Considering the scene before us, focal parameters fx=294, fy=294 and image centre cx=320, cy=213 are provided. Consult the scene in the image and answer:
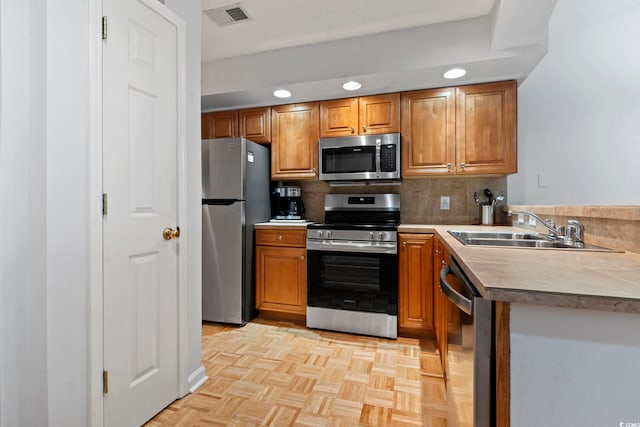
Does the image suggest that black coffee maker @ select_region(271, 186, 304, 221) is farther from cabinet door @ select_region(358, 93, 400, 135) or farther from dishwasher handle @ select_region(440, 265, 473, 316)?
dishwasher handle @ select_region(440, 265, 473, 316)

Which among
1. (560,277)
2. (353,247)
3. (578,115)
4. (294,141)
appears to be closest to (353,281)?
(353,247)

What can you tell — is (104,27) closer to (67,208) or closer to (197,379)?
(67,208)

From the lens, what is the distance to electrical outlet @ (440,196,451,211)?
2.86 meters

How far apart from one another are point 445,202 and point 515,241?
1.20 m

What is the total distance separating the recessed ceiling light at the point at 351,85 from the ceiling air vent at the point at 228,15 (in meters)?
0.90

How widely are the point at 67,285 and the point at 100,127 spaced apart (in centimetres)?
63

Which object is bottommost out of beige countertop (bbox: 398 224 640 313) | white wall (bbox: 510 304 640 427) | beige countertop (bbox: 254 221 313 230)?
white wall (bbox: 510 304 640 427)

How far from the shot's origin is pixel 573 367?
2.03ft

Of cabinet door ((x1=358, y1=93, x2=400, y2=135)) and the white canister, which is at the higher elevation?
cabinet door ((x1=358, y1=93, x2=400, y2=135))

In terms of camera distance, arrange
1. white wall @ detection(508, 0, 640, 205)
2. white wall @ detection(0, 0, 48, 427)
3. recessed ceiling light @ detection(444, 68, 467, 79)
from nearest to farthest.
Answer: white wall @ detection(0, 0, 48, 427) < recessed ceiling light @ detection(444, 68, 467, 79) < white wall @ detection(508, 0, 640, 205)

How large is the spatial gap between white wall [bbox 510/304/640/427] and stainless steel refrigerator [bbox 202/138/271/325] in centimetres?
228

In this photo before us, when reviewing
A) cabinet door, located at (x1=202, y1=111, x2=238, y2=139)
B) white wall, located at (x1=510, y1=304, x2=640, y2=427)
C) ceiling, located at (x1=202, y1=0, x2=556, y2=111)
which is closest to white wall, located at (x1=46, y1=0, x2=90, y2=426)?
ceiling, located at (x1=202, y1=0, x2=556, y2=111)

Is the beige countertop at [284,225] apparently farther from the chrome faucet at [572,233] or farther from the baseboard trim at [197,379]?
the chrome faucet at [572,233]

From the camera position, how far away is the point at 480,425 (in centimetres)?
72
